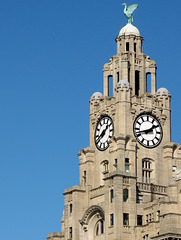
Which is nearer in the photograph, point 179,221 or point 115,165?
point 179,221

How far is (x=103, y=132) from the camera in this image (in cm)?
12681

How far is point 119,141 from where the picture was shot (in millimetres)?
122188

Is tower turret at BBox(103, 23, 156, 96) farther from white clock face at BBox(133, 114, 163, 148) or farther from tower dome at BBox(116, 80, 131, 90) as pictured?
white clock face at BBox(133, 114, 163, 148)

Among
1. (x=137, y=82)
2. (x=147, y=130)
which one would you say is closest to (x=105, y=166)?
(x=147, y=130)

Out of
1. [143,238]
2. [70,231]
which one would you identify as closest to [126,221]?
[143,238]

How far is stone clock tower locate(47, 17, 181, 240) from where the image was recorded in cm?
11756

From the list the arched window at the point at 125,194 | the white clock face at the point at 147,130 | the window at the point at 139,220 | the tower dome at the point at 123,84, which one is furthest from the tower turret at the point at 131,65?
the window at the point at 139,220

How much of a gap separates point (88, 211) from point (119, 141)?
9.72 m

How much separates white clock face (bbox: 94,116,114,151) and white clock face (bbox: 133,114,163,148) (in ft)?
11.1

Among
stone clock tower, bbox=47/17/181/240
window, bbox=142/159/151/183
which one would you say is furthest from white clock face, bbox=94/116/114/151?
window, bbox=142/159/151/183

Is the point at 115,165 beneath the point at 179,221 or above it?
above

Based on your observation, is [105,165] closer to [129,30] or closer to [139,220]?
[139,220]

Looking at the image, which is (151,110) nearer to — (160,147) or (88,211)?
(160,147)

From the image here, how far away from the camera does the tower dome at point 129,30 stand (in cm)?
13125
